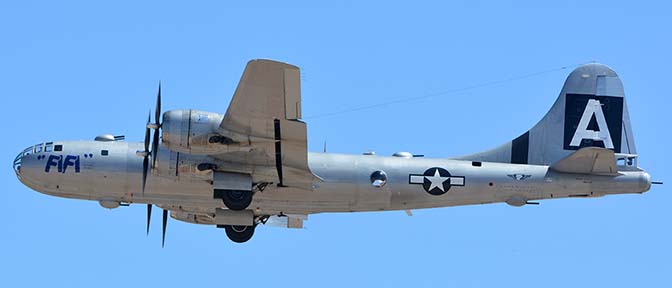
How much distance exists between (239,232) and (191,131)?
6.72 metres

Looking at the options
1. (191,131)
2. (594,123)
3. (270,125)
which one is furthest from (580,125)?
(191,131)

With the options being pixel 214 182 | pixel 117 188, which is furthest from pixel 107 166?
pixel 214 182

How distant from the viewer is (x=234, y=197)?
33.5m

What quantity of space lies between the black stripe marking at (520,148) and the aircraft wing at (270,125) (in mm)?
6706

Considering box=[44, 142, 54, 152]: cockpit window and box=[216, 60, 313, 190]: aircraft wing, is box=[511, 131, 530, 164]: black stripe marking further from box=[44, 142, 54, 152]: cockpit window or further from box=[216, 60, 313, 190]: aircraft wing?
box=[44, 142, 54, 152]: cockpit window

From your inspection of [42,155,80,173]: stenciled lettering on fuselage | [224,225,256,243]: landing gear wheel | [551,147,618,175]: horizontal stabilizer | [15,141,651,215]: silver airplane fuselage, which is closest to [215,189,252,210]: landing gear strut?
[15,141,651,215]: silver airplane fuselage

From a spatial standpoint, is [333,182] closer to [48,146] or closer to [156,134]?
[156,134]

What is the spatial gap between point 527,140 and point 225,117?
10.5 m

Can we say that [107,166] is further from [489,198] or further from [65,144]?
[489,198]

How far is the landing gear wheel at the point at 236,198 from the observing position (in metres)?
33.5

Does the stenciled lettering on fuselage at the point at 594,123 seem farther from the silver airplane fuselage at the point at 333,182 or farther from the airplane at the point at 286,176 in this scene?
the silver airplane fuselage at the point at 333,182

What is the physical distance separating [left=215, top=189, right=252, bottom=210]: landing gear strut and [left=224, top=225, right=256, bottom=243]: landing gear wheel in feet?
12.2

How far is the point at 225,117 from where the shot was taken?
31438mm

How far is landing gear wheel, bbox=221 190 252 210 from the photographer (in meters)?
33.5
